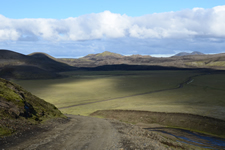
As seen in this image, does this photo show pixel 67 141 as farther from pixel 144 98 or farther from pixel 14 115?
pixel 144 98

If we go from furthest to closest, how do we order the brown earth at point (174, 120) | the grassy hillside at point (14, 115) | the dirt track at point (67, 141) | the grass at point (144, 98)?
the grass at point (144, 98) < the brown earth at point (174, 120) < the grassy hillside at point (14, 115) < the dirt track at point (67, 141)

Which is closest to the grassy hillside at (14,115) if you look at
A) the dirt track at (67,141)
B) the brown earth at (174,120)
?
the dirt track at (67,141)

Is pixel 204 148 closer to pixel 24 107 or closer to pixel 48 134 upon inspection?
pixel 48 134

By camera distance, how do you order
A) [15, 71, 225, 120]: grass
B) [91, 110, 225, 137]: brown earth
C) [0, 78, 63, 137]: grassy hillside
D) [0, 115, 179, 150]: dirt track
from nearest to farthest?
[0, 115, 179, 150]: dirt track < [0, 78, 63, 137]: grassy hillside < [91, 110, 225, 137]: brown earth < [15, 71, 225, 120]: grass

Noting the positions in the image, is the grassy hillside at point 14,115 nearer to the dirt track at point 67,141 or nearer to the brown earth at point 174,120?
the dirt track at point 67,141

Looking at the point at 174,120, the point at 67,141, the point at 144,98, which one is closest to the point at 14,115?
the point at 67,141

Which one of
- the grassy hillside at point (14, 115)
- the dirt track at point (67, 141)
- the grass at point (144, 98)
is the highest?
the grassy hillside at point (14, 115)

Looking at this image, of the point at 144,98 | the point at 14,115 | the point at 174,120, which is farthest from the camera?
the point at 144,98

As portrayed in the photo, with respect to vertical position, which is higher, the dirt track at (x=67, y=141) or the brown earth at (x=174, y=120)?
the dirt track at (x=67, y=141)

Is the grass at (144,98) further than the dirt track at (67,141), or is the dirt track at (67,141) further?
A: the grass at (144,98)

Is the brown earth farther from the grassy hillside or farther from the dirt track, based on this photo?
the grassy hillside

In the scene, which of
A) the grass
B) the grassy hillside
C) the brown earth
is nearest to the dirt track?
the grassy hillside

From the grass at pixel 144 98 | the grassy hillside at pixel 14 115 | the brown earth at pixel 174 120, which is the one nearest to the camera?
the grassy hillside at pixel 14 115

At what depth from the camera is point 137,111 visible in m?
48.4
